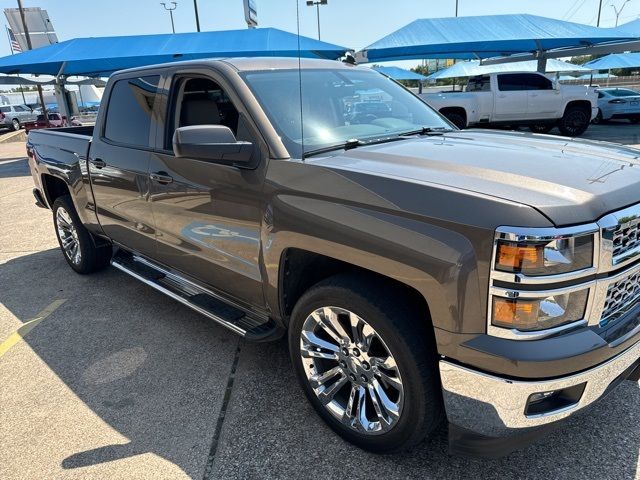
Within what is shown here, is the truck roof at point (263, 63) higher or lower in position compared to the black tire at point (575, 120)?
higher

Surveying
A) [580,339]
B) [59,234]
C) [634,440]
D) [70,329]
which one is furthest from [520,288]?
[59,234]

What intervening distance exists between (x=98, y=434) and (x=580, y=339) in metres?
2.47

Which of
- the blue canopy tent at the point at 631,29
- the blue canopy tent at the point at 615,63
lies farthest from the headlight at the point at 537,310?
the blue canopy tent at the point at 615,63

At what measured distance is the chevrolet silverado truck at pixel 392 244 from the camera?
180cm

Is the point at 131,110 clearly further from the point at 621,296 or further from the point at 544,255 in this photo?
the point at 621,296

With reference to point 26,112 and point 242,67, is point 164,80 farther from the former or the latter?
point 26,112

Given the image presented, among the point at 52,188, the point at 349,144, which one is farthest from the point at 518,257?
the point at 52,188

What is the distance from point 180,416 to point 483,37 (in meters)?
19.8

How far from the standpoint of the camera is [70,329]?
3.97 meters

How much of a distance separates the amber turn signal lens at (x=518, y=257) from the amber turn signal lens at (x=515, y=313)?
13 cm

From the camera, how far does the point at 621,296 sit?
1997 millimetres

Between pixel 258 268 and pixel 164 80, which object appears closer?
pixel 258 268

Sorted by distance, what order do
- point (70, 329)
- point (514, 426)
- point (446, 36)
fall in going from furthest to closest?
point (446, 36)
point (70, 329)
point (514, 426)

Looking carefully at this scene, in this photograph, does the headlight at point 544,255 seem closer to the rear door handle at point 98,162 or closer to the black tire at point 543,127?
the rear door handle at point 98,162
